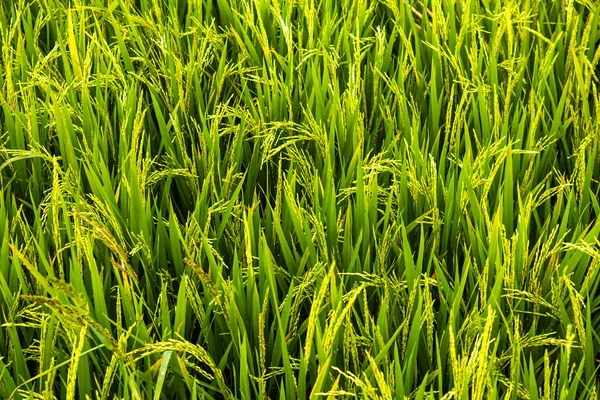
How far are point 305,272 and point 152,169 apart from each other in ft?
1.40

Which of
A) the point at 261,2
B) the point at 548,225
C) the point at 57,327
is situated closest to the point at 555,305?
the point at 548,225

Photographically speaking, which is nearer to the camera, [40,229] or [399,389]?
[399,389]

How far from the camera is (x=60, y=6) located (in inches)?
79.4

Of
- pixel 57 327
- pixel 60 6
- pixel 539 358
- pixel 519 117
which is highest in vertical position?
pixel 60 6

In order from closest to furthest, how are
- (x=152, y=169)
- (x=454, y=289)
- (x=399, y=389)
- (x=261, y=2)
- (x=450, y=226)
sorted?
(x=399, y=389) < (x=454, y=289) < (x=450, y=226) < (x=152, y=169) < (x=261, y=2)

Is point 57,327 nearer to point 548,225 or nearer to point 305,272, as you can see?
point 305,272

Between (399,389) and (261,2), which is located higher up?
(261,2)

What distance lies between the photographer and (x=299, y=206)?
1.40m

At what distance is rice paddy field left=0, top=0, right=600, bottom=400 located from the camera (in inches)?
46.2

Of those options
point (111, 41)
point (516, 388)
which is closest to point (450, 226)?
point (516, 388)

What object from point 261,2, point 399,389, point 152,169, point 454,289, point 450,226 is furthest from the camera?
point 261,2

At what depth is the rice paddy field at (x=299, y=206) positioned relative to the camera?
1173 mm

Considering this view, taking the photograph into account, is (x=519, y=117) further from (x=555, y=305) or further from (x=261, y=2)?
(x=261, y=2)

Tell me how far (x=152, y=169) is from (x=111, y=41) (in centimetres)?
58
